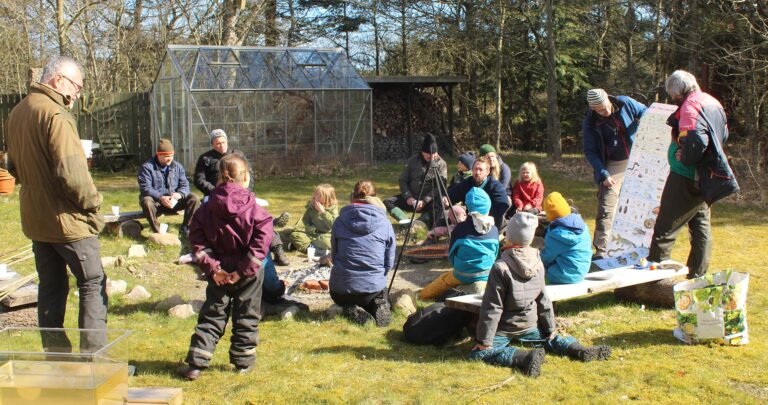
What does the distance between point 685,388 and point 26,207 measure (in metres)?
4.07

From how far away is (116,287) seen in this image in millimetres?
6734

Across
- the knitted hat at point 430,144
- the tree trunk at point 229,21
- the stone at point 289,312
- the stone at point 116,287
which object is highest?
the tree trunk at point 229,21

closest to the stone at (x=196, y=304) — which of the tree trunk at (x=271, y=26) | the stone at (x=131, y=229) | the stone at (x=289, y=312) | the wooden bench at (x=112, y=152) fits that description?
the stone at (x=289, y=312)

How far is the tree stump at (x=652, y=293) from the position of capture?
6034mm

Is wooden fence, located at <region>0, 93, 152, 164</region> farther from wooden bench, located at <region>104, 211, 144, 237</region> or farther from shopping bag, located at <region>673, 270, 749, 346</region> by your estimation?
shopping bag, located at <region>673, 270, 749, 346</region>

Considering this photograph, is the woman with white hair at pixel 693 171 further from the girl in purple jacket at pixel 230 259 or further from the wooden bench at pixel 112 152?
the wooden bench at pixel 112 152

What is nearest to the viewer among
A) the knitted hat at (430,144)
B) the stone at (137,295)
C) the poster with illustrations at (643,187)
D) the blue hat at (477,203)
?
the blue hat at (477,203)

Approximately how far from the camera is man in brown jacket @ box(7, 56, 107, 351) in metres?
4.07

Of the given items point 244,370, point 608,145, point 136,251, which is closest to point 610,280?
point 608,145

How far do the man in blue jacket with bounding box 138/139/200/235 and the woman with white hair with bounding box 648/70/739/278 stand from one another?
235 inches

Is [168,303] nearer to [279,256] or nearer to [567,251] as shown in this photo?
[279,256]

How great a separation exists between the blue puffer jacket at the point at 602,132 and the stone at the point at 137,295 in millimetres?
4580

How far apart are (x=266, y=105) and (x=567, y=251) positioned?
12.0 metres

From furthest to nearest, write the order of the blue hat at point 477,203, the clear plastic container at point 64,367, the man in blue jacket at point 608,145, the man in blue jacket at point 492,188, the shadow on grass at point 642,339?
the man in blue jacket at point 492,188, the man in blue jacket at point 608,145, the blue hat at point 477,203, the shadow on grass at point 642,339, the clear plastic container at point 64,367
